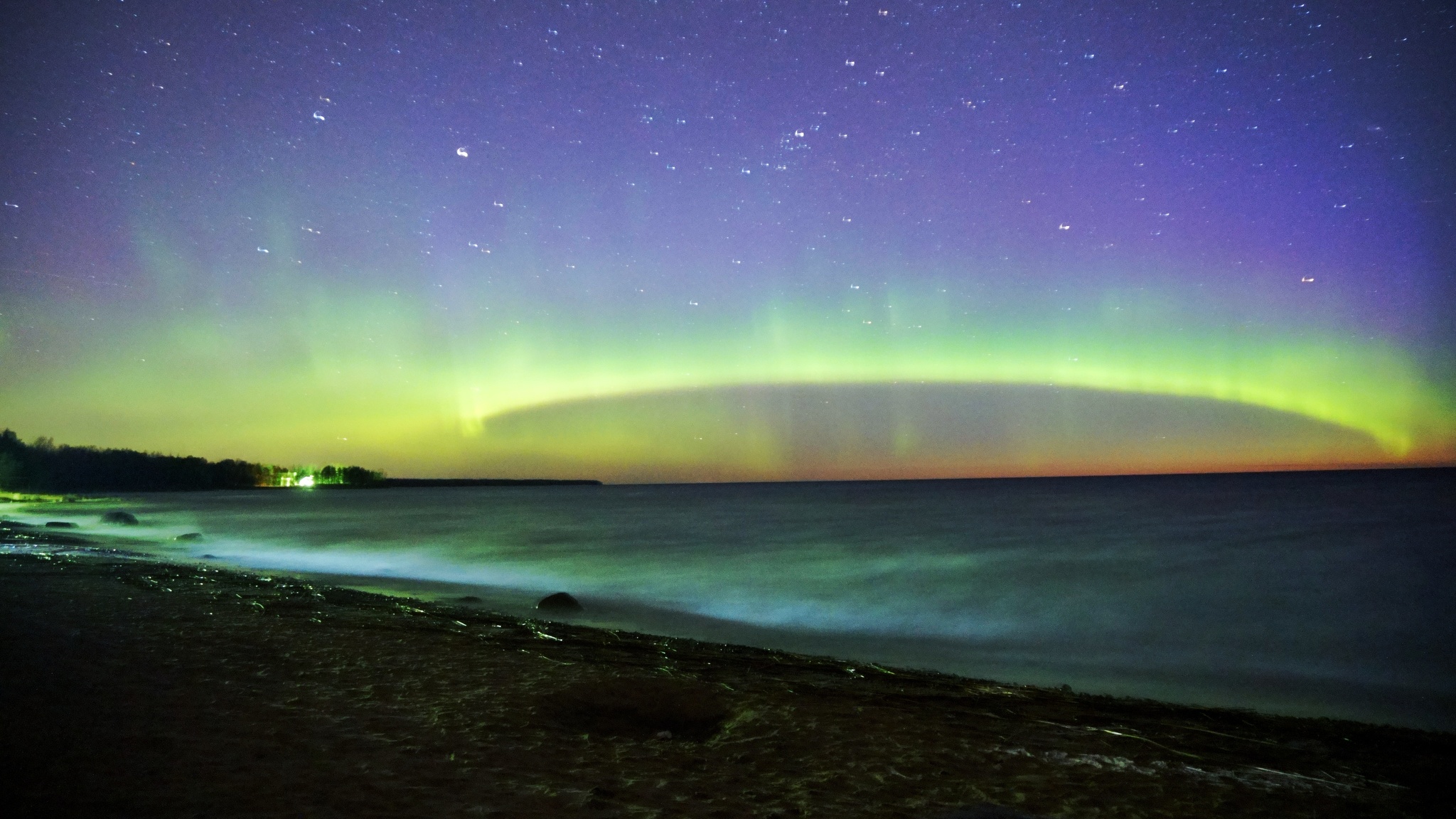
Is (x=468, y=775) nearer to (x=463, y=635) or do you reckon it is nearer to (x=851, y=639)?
(x=463, y=635)

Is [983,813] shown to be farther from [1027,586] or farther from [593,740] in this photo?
[1027,586]

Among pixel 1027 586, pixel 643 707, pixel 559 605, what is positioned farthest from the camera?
pixel 1027 586

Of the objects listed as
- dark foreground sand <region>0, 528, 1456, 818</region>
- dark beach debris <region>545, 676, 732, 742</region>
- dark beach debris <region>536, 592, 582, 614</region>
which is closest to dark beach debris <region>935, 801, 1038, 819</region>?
dark foreground sand <region>0, 528, 1456, 818</region>

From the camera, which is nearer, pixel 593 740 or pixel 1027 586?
pixel 593 740

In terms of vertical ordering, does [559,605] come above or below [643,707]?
below

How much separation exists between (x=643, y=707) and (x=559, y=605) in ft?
28.1

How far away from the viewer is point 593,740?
5.85 m

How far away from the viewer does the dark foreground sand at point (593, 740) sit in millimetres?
4543

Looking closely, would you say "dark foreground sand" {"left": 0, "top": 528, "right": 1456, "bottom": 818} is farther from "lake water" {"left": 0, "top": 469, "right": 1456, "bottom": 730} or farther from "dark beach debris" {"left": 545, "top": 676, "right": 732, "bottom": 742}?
"lake water" {"left": 0, "top": 469, "right": 1456, "bottom": 730}

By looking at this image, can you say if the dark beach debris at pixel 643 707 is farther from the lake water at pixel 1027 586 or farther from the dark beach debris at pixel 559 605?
the dark beach debris at pixel 559 605

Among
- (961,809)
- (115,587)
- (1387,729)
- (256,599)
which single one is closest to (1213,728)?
(1387,729)

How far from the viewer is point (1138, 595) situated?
19.3m

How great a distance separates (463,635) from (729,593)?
10.4 m

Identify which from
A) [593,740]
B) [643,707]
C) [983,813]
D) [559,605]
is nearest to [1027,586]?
[559,605]
